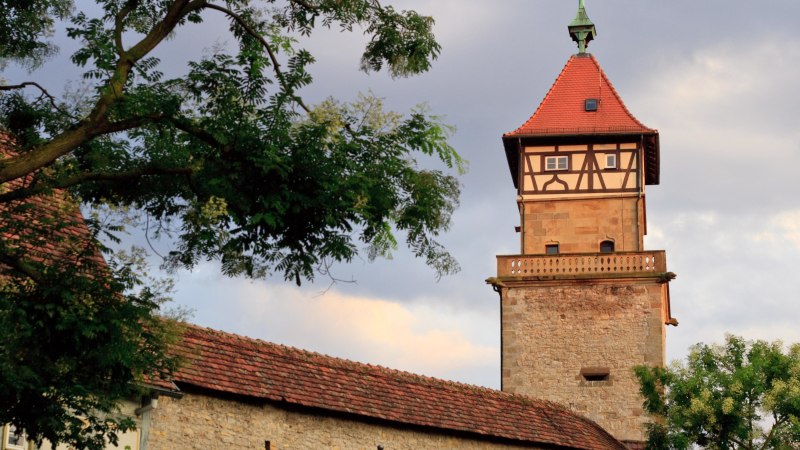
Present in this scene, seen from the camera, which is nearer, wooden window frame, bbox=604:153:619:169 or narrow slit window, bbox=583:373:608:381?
narrow slit window, bbox=583:373:608:381

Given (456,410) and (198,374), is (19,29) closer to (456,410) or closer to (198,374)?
(198,374)

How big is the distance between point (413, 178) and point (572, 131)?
24014 millimetres

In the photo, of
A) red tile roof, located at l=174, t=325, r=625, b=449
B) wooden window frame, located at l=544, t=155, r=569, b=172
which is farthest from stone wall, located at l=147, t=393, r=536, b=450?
wooden window frame, located at l=544, t=155, r=569, b=172

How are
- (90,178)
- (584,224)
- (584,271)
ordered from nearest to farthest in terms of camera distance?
(90,178) < (584,271) < (584,224)

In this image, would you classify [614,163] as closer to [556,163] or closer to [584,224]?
[556,163]

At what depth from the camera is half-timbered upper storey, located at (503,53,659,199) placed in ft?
119

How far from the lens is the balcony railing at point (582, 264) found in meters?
34.6

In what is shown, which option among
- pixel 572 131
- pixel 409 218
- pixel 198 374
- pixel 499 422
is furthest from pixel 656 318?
pixel 409 218

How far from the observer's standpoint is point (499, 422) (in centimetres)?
2534

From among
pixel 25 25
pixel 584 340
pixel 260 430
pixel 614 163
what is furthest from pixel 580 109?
pixel 25 25

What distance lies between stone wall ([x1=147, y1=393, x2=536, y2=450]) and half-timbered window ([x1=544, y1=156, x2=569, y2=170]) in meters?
13.9

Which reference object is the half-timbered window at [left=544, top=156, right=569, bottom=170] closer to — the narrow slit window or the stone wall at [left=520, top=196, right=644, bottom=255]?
the stone wall at [left=520, top=196, right=644, bottom=255]

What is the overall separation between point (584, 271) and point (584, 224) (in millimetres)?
1667

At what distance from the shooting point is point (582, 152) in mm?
36719
